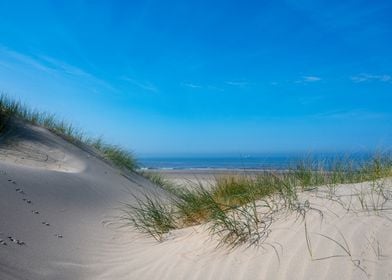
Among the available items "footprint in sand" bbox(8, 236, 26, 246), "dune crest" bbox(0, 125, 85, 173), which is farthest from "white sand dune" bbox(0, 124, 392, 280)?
"dune crest" bbox(0, 125, 85, 173)

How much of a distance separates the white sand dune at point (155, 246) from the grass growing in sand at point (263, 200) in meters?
0.10

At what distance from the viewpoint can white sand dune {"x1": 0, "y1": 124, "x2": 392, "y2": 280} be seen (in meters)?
2.84

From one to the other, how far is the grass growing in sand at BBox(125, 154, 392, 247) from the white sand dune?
102mm

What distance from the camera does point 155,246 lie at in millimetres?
4059

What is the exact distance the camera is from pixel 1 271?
2.94 meters

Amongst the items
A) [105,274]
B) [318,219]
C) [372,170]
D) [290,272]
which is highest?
[372,170]

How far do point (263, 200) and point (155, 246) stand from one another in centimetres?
110

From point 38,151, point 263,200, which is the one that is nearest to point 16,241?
point 263,200

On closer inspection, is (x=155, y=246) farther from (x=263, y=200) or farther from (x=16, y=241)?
(x=16, y=241)

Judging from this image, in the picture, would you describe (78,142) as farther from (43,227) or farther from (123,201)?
(43,227)

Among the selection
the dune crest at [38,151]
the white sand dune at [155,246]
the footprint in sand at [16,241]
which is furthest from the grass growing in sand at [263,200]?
the dune crest at [38,151]

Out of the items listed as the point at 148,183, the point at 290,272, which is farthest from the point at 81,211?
the point at 148,183

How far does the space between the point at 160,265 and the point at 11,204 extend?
1690 millimetres

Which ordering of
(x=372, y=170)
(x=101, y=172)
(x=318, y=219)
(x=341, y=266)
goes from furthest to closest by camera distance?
(x=101, y=172), (x=372, y=170), (x=318, y=219), (x=341, y=266)
